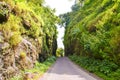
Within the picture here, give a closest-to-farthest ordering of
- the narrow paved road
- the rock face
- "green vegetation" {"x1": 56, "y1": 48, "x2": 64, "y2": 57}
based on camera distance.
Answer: the rock face → the narrow paved road → "green vegetation" {"x1": 56, "y1": 48, "x2": 64, "y2": 57}

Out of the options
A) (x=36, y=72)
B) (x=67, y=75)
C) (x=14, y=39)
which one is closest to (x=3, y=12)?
(x=14, y=39)

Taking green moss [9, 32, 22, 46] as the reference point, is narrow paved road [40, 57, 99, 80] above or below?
below

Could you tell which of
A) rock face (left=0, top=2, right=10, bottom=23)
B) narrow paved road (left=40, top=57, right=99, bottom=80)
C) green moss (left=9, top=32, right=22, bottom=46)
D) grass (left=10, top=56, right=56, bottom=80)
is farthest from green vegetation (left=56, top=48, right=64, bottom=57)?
rock face (left=0, top=2, right=10, bottom=23)

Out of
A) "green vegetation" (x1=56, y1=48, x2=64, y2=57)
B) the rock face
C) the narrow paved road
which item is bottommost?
the narrow paved road

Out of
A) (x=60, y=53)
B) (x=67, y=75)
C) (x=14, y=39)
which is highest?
(x=60, y=53)

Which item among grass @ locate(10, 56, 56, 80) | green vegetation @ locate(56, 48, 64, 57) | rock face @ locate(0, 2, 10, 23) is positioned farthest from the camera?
green vegetation @ locate(56, 48, 64, 57)

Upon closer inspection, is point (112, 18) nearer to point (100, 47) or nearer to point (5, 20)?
point (100, 47)

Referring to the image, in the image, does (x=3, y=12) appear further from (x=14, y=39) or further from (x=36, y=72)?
(x=36, y=72)

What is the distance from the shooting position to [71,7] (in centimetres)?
9762

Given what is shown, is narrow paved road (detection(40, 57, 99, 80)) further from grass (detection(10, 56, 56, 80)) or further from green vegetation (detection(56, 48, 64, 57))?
green vegetation (detection(56, 48, 64, 57))

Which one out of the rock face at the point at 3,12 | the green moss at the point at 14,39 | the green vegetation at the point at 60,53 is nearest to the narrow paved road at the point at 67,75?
the green moss at the point at 14,39

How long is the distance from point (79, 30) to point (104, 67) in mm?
22169

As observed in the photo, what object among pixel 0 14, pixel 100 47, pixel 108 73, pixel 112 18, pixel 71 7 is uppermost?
pixel 71 7

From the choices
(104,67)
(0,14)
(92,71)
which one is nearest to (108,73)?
(104,67)
